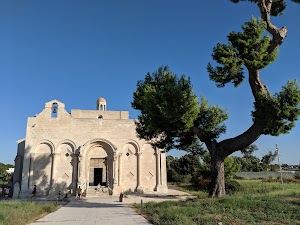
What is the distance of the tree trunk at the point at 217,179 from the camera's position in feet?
47.8

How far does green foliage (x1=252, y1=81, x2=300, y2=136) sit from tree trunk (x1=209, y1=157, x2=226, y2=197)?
3326mm

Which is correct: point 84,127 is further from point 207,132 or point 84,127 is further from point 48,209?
point 207,132

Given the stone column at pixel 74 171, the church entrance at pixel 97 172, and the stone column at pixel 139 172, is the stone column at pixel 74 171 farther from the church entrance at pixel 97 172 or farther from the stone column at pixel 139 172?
the stone column at pixel 139 172

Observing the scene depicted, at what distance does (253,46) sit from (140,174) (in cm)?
1858

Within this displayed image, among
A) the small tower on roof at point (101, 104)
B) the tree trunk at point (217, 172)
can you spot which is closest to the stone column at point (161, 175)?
the small tower on roof at point (101, 104)

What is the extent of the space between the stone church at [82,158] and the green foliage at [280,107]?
17009 millimetres

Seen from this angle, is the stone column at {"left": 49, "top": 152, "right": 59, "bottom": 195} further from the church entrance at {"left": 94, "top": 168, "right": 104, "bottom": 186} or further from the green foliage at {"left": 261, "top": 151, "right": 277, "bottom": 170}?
the green foliage at {"left": 261, "top": 151, "right": 277, "bottom": 170}

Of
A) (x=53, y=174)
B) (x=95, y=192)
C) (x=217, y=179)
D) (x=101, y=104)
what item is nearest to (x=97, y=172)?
(x=95, y=192)

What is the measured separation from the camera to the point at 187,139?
17328 millimetres

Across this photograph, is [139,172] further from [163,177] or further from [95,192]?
[95,192]

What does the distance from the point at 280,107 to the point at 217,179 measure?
5049 millimetres

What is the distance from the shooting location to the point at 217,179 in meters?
14.7

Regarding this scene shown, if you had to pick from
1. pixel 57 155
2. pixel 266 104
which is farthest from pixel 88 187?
pixel 266 104

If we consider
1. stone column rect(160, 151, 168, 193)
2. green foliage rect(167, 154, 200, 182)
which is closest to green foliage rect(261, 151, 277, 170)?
green foliage rect(167, 154, 200, 182)
